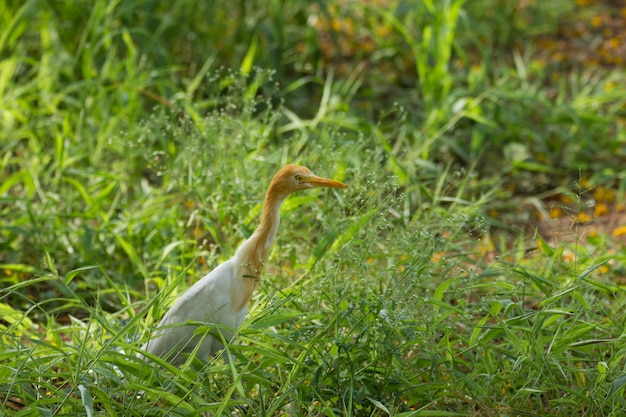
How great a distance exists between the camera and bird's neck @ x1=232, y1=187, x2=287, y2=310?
261cm

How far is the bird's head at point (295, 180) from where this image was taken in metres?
2.61

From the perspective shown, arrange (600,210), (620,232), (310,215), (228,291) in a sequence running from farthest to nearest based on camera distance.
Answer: (600,210) < (620,232) < (310,215) < (228,291)

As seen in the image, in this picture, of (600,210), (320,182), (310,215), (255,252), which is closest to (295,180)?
(320,182)

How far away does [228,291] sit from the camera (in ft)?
8.49

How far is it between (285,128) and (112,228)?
99 centimetres

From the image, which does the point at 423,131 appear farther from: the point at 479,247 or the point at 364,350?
the point at 364,350

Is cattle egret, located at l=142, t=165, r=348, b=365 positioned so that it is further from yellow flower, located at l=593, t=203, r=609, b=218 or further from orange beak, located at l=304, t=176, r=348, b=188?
yellow flower, located at l=593, t=203, r=609, b=218

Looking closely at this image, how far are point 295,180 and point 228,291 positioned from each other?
0.37m

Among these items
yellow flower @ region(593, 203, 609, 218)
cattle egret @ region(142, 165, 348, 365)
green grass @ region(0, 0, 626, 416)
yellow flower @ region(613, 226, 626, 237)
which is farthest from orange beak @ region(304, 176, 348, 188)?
yellow flower @ region(593, 203, 609, 218)

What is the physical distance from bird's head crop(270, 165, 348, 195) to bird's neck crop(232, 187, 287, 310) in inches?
1.2

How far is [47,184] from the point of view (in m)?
3.89

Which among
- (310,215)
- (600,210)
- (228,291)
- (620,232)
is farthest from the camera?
(600,210)

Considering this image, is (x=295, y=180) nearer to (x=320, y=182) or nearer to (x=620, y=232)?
(x=320, y=182)

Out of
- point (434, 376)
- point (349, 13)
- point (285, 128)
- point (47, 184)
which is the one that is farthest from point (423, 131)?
point (434, 376)
